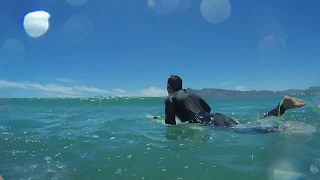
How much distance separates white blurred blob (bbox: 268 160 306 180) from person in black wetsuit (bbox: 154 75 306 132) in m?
2.88

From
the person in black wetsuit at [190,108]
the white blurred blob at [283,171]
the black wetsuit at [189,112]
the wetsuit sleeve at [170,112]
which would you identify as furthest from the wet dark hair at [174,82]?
the white blurred blob at [283,171]

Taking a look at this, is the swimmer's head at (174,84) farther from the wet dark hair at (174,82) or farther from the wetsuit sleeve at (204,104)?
the wetsuit sleeve at (204,104)

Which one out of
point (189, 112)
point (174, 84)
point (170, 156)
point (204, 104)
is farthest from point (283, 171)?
point (174, 84)

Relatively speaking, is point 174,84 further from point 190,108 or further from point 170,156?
point 170,156

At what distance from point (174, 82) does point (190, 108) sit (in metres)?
0.80

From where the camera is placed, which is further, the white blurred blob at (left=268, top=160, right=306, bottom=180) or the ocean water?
the ocean water

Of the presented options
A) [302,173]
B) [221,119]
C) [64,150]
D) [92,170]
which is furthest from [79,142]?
[302,173]

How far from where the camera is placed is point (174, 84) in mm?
7566

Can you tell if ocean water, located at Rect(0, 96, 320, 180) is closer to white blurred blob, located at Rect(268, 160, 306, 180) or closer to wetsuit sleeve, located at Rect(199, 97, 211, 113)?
white blurred blob, located at Rect(268, 160, 306, 180)

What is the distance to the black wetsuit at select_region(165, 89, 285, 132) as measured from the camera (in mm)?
7289

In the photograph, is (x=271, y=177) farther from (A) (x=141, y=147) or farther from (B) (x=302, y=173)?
(A) (x=141, y=147)

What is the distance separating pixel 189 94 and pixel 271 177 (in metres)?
3.98

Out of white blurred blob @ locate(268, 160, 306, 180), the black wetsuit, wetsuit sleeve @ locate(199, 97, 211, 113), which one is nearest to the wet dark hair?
the black wetsuit

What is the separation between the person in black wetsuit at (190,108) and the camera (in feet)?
23.8
